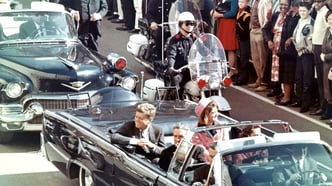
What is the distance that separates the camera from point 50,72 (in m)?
10.5

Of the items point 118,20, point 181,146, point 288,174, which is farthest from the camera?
point 118,20

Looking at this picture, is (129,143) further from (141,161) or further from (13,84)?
(13,84)

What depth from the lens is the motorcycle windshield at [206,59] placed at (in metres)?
10.6

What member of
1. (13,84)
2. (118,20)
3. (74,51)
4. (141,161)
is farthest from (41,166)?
(118,20)

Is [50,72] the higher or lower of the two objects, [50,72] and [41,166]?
the higher

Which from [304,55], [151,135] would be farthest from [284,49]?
[151,135]

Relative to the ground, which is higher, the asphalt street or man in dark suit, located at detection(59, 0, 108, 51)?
man in dark suit, located at detection(59, 0, 108, 51)

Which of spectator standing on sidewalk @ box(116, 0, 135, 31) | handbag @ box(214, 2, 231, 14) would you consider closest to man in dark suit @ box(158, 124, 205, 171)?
handbag @ box(214, 2, 231, 14)

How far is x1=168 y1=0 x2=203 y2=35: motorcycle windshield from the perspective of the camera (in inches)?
504

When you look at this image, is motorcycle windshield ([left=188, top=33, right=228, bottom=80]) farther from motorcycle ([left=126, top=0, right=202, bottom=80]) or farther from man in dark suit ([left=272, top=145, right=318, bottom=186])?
man in dark suit ([left=272, top=145, right=318, bottom=186])

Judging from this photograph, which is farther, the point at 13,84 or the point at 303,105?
the point at 303,105

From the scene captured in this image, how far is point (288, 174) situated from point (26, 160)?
4.66m

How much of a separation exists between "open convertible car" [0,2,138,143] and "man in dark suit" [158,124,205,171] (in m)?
3.34

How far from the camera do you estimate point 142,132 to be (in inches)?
296
